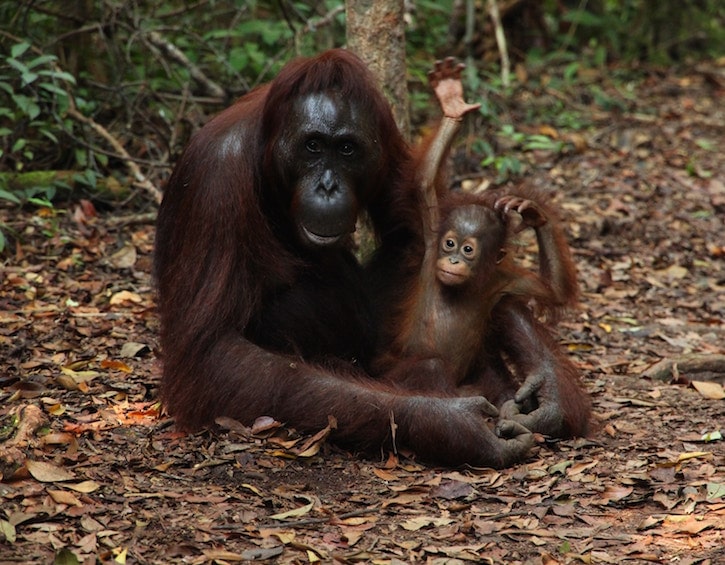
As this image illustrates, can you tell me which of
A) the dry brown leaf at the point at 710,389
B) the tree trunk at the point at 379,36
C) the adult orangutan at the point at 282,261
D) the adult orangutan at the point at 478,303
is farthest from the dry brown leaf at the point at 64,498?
the dry brown leaf at the point at 710,389

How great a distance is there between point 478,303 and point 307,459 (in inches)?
49.5

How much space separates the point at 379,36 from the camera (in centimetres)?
587

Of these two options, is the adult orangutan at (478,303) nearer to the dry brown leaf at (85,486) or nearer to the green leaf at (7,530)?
the dry brown leaf at (85,486)

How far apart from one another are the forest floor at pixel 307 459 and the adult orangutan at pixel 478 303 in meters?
0.37

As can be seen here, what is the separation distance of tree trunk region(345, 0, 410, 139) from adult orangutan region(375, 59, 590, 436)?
776 mm

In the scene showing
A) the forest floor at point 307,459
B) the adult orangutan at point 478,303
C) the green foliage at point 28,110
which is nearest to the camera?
the forest floor at point 307,459

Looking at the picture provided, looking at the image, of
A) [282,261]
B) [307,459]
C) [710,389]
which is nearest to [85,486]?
[307,459]

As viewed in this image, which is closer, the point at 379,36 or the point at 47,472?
the point at 47,472

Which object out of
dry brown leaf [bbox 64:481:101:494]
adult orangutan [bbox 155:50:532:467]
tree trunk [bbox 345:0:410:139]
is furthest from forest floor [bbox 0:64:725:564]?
tree trunk [bbox 345:0:410:139]

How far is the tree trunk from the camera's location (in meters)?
5.84

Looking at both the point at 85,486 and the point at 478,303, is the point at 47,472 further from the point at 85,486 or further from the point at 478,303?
the point at 478,303

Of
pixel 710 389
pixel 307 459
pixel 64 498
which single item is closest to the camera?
pixel 64 498

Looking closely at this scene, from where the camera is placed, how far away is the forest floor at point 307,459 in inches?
139

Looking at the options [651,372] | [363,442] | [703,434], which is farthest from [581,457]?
[651,372]
